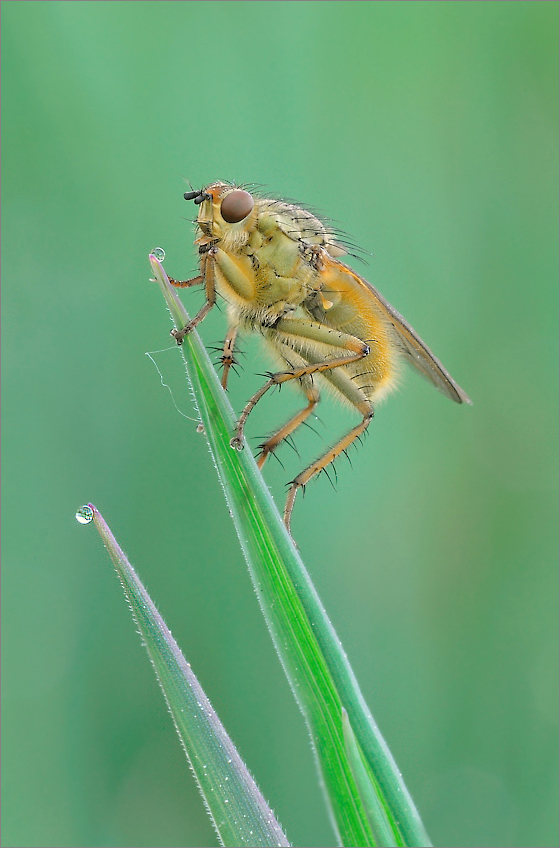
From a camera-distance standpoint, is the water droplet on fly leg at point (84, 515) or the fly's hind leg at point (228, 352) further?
the fly's hind leg at point (228, 352)

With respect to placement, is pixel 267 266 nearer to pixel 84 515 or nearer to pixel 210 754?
pixel 84 515

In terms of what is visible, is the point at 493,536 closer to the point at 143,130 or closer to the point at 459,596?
the point at 459,596

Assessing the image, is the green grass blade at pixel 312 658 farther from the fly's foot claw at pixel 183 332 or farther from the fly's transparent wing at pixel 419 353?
the fly's transparent wing at pixel 419 353

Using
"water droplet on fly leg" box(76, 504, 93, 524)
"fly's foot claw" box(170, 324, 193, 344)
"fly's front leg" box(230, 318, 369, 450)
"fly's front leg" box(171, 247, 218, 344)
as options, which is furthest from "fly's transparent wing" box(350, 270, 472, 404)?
"water droplet on fly leg" box(76, 504, 93, 524)

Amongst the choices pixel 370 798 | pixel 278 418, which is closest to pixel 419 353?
pixel 278 418

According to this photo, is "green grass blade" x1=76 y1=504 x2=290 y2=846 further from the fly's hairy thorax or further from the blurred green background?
the fly's hairy thorax

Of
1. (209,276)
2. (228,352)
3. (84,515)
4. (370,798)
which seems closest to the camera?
(370,798)

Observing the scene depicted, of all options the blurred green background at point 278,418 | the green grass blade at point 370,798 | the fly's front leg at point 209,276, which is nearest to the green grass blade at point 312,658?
the green grass blade at point 370,798
